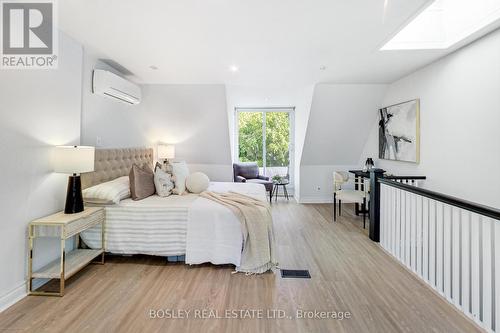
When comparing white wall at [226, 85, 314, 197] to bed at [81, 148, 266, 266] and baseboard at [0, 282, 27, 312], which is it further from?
baseboard at [0, 282, 27, 312]

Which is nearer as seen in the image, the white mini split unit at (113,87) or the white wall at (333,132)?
the white mini split unit at (113,87)

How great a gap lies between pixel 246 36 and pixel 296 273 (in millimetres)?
2502

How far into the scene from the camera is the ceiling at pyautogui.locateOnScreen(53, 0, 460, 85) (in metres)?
1.96

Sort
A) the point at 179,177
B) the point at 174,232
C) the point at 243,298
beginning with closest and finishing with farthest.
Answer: the point at 243,298 → the point at 174,232 → the point at 179,177

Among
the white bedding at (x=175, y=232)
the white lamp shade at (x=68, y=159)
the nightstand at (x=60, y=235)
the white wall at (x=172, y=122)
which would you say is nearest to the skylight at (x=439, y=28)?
the white wall at (x=172, y=122)

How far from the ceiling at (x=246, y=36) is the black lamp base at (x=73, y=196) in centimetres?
150

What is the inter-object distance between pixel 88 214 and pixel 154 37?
1.92 m

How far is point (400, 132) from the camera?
155 inches

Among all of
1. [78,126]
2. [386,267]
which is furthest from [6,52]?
[386,267]

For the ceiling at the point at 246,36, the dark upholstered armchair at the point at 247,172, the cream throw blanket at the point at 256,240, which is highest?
the ceiling at the point at 246,36

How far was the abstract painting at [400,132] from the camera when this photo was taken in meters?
3.59

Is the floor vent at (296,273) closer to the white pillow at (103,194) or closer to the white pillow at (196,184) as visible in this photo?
the white pillow at (196,184)

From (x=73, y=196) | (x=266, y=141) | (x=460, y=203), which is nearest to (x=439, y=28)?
(x=460, y=203)

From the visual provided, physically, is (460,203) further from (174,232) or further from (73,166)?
(73,166)
